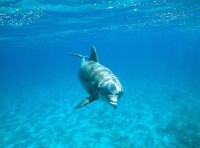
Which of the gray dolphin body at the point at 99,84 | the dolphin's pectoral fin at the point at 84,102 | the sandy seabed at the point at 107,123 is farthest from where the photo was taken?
the sandy seabed at the point at 107,123

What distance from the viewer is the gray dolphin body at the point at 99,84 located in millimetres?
5048

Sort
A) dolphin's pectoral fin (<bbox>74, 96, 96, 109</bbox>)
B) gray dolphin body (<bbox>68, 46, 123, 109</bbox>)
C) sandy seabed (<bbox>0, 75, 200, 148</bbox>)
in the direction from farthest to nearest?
sandy seabed (<bbox>0, 75, 200, 148</bbox>) → dolphin's pectoral fin (<bbox>74, 96, 96, 109</bbox>) → gray dolphin body (<bbox>68, 46, 123, 109</bbox>)

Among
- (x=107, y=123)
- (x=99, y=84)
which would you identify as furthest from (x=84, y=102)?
(x=107, y=123)

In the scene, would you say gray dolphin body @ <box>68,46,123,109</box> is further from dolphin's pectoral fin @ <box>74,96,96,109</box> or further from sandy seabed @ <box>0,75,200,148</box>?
sandy seabed @ <box>0,75,200,148</box>

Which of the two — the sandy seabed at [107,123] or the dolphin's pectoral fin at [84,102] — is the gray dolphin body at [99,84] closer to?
the dolphin's pectoral fin at [84,102]

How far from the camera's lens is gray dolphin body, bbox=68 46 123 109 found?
16.6ft

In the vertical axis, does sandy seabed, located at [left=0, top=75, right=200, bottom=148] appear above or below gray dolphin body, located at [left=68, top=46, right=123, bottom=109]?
below

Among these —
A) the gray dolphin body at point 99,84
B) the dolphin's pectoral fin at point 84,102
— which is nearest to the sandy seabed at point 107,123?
the gray dolphin body at point 99,84

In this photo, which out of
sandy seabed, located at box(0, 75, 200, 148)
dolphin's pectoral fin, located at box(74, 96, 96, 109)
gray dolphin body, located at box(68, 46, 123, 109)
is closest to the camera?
gray dolphin body, located at box(68, 46, 123, 109)

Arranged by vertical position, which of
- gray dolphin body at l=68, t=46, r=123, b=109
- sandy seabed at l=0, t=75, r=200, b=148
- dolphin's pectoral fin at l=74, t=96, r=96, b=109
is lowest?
sandy seabed at l=0, t=75, r=200, b=148

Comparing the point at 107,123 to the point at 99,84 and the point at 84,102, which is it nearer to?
the point at 84,102

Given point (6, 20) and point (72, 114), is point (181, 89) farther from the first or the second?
point (6, 20)

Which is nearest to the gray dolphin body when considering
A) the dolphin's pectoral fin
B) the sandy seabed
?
the dolphin's pectoral fin

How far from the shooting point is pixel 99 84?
5.70m
